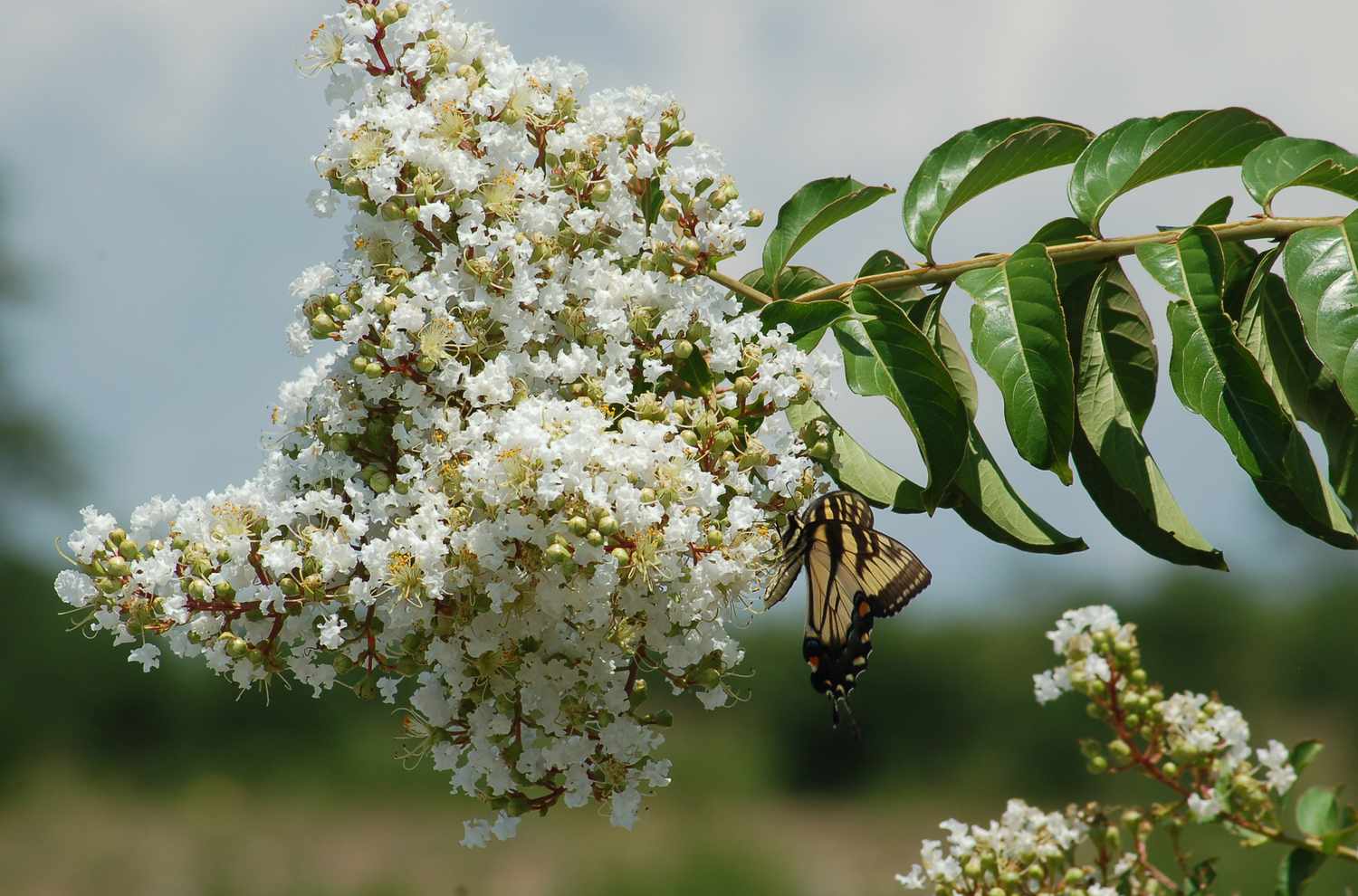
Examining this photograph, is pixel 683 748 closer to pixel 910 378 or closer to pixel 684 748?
pixel 684 748

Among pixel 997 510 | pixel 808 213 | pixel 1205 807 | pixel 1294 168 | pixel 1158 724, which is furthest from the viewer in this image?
pixel 808 213

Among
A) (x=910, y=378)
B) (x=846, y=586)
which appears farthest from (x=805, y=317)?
(x=846, y=586)

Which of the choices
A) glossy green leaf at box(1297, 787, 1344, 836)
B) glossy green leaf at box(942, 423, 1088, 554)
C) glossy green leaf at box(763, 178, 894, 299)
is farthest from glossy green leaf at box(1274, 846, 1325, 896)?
glossy green leaf at box(763, 178, 894, 299)

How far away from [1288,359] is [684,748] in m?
15.5

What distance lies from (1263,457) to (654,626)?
856 mm

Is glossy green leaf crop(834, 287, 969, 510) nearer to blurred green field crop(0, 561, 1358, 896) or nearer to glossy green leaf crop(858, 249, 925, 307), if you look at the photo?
glossy green leaf crop(858, 249, 925, 307)

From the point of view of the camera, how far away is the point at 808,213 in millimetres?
1913

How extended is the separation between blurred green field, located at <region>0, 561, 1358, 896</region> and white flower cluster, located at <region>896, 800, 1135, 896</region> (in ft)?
46.5

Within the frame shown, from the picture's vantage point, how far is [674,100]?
1749 millimetres

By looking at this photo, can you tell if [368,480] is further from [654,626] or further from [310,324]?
[654,626]

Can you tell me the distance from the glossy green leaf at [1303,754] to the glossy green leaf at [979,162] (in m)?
0.85

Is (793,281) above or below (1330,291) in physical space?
above

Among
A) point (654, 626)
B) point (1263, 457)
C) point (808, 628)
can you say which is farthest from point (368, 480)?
point (1263, 457)

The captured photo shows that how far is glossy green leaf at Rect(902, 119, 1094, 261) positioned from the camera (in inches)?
73.5
